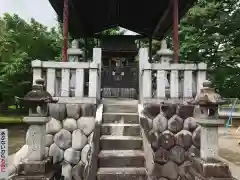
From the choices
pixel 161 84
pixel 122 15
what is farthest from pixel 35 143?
pixel 122 15

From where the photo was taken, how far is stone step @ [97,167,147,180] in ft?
14.8

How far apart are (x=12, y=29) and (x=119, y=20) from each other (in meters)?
7.44

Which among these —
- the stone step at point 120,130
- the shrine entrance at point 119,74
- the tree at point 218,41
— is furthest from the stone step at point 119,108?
the tree at point 218,41

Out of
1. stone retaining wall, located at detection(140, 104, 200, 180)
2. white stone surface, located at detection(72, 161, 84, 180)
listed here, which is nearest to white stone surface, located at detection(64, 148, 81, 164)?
white stone surface, located at detection(72, 161, 84, 180)

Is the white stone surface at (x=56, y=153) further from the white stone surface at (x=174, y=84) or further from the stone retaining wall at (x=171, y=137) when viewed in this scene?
the white stone surface at (x=174, y=84)

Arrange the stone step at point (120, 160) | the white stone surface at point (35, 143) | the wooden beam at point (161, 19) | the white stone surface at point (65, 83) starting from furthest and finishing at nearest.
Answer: the wooden beam at point (161, 19) → the white stone surface at point (65, 83) → the stone step at point (120, 160) → the white stone surface at point (35, 143)

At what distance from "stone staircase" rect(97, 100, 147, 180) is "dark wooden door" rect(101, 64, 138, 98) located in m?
4.37

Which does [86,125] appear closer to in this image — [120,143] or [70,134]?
[70,134]

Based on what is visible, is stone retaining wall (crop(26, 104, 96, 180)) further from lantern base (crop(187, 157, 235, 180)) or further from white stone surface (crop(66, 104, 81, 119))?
lantern base (crop(187, 157, 235, 180))

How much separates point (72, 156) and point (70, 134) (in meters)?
0.47

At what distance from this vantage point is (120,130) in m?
5.35

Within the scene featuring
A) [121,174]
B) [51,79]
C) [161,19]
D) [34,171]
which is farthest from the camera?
[161,19]

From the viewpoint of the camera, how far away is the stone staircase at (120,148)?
4590mm

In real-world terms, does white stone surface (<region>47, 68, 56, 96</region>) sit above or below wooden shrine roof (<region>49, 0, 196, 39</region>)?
below
